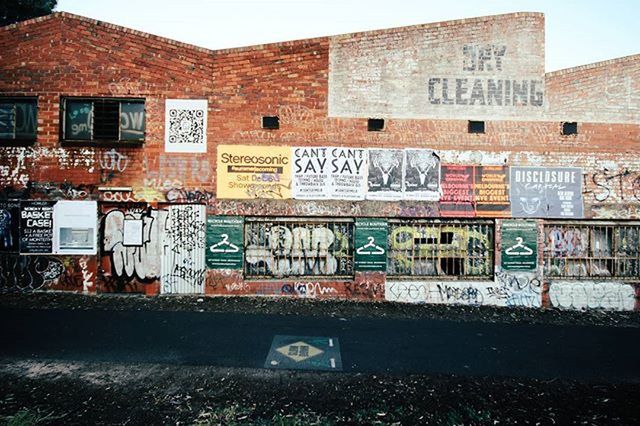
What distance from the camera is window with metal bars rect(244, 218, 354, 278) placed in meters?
8.55

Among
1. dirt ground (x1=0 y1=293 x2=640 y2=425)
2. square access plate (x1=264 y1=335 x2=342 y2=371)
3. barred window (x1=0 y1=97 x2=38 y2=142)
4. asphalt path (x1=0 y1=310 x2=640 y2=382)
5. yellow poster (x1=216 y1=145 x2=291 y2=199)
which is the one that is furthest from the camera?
barred window (x1=0 y1=97 x2=38 y2=142)

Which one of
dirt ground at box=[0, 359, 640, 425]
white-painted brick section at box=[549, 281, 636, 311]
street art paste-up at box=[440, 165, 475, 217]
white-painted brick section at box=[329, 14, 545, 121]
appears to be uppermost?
white-painted brick section at box=[329, 14, 545, 121]

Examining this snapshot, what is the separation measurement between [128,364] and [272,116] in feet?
19.9

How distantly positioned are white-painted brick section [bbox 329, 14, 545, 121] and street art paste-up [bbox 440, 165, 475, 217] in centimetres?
137

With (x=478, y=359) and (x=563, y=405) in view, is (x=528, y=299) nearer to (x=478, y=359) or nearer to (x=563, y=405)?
(x=478, y=359)

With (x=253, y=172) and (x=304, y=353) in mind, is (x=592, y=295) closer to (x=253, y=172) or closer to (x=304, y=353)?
(x=304, y=353)

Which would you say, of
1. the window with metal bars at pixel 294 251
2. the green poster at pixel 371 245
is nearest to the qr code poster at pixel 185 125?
the window with metal bars at pixel 294 251

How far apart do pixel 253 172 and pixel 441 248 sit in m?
5.11

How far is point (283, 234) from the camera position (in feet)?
28.1

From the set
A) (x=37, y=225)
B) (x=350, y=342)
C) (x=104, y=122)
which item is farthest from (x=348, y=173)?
(x=37, y=225)

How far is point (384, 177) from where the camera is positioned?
8.46 metres

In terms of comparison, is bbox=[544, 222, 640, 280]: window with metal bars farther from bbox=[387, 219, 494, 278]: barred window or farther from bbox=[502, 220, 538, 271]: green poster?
bbox=[387, 219, 494, 278]: barred window

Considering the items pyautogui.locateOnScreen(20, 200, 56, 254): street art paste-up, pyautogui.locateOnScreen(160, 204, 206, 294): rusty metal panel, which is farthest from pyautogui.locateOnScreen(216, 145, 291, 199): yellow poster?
pyautogui.locateOnScreen(20, 200, 56, 254): street art paste-up

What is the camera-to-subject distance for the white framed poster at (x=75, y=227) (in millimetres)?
8406
